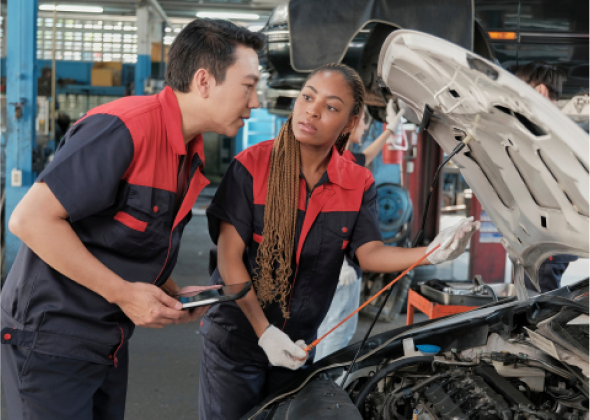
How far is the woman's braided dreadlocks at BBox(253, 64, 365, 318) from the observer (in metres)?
1.65

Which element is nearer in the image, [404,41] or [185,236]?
[404,41]

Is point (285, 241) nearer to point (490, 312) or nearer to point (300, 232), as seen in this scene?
point (300, 232)

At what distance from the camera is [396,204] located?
180 inches

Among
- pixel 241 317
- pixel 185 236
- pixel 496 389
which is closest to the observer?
pixel 496 389

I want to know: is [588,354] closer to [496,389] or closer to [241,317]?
[496,389]

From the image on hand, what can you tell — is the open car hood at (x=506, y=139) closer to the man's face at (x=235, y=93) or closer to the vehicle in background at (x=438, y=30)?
the man's face at (x=235, y=93)

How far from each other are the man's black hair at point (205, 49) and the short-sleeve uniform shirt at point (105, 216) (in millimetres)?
58

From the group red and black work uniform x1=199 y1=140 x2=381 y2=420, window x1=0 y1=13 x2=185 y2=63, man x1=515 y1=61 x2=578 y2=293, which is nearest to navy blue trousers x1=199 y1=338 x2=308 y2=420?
red and black work uniform x1=199 y1=140 x2=381 y2=420

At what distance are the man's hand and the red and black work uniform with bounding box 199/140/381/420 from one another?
1.35 ft

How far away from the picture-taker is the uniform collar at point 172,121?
1.35m

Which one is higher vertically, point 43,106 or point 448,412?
point 43,106

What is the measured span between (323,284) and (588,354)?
0.78 metres

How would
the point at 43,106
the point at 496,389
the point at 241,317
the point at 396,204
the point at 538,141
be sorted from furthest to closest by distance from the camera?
the point at 43,106 → the point at 396,204 → the point at 241,317 → the point at 496,389 → the point at 538,141

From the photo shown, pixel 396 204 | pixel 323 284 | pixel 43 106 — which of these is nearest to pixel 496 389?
pixel 323 284
